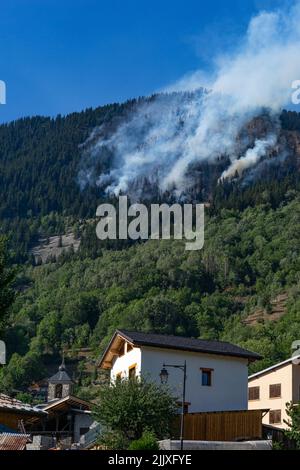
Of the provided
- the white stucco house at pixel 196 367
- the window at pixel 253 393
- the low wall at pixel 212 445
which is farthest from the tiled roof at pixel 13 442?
the window at pixel 253 393

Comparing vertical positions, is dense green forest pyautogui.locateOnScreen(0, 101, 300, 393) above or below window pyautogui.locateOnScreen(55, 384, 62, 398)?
above

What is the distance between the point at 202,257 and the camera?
7372 inches

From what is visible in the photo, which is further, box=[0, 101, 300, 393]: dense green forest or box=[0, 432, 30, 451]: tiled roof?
box=[0, 101, 300, 393]: dense green forest

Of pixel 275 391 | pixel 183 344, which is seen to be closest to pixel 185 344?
pixel 183 344

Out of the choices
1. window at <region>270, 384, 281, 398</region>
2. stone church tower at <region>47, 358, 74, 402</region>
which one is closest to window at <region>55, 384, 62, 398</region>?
stone church tower at <region>47, 358, 74, 402</region>

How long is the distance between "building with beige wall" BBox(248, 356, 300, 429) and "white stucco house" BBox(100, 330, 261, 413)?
32.4ft

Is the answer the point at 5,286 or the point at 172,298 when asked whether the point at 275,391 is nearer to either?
the point at 5,286

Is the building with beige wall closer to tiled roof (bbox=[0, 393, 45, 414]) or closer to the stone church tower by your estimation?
the stone church tower

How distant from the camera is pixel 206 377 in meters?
47.4

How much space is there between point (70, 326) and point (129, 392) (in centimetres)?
13943

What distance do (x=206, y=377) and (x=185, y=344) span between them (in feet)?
7.19

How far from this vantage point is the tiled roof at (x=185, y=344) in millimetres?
46594

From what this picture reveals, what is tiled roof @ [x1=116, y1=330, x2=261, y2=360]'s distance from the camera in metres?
46.6

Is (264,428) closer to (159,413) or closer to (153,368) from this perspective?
(153,368)
